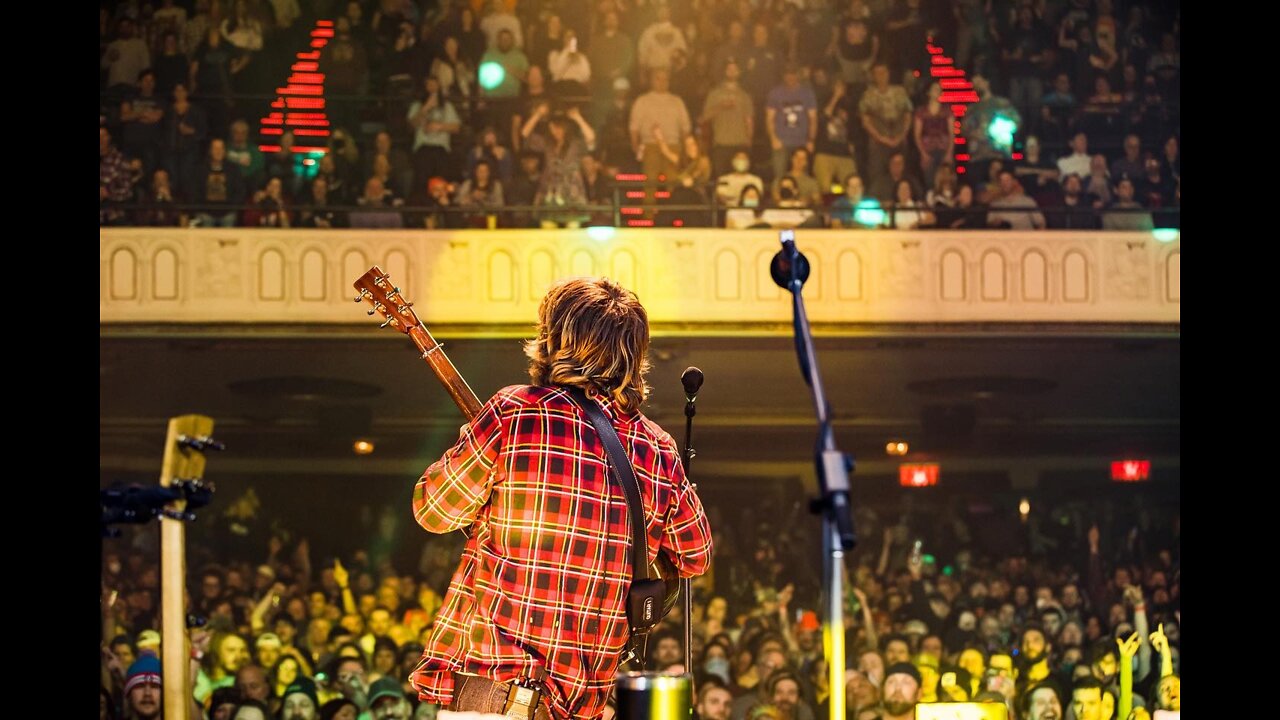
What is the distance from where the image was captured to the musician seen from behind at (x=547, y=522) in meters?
2.91

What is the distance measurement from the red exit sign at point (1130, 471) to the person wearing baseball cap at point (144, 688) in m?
5.95

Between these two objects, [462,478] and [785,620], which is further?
[785,620]

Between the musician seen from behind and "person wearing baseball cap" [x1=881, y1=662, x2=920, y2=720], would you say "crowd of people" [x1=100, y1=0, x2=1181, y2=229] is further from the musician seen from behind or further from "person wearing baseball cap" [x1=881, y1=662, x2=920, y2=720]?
the musician seen from behind

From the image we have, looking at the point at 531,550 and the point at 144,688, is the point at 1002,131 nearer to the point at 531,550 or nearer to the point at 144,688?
the point at 144,688

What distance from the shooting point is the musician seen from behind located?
2.91m

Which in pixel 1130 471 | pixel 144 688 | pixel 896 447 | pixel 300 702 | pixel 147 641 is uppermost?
pixel 896 447

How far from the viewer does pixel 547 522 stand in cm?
294

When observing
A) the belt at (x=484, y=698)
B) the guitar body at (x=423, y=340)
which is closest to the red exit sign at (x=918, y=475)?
the guitar body at (x=423, y=340)

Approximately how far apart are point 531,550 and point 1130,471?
7.58 m

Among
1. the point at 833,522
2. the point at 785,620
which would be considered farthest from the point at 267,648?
the point at 833,522

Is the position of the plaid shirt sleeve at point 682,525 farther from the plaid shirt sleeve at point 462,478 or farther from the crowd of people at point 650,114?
the crowd of people at point 650,114

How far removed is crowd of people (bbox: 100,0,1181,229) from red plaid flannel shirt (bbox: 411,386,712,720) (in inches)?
278

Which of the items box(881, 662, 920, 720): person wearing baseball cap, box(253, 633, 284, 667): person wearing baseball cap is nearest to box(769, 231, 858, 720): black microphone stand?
box(881, 662, 920, 720): person wearing baseball cap
